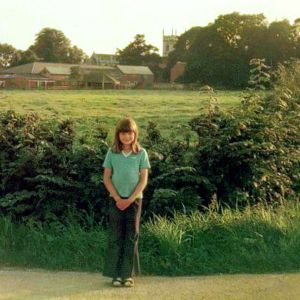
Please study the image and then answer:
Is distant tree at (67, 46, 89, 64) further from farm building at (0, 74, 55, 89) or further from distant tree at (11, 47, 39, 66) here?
farm building at (0, 74, 55, 89)

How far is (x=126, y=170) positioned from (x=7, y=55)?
13846 cm

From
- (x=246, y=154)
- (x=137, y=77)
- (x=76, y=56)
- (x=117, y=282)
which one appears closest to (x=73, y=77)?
(x=137, y=77)

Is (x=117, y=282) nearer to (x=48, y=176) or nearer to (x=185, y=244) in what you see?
(x=185, y=244)

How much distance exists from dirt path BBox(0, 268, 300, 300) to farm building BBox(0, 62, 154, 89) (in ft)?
306

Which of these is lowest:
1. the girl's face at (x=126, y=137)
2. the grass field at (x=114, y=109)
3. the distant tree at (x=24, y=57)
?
the grass field at (x=114, y=109)

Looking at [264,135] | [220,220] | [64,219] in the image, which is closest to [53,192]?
[64,219]

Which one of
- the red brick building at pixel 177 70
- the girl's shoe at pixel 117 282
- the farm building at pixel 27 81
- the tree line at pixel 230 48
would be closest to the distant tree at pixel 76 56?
the tree line at pixel 230 48

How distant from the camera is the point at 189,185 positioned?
7.53 meters

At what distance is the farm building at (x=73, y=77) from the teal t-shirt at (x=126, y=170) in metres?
93.5

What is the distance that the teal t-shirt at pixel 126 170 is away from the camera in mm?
5684

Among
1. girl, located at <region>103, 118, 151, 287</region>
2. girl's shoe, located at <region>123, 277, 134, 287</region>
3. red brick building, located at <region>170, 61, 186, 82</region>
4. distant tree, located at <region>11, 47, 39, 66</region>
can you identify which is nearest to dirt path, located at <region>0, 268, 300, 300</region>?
girl's shoe, located at <region>123, 277, 134, 287</region>

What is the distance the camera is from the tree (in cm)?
12925

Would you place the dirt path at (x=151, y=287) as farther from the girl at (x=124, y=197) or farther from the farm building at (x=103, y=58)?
the farm building at (x=103, y=58)

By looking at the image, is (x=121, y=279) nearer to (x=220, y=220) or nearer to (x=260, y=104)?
(x=220, y=220)
